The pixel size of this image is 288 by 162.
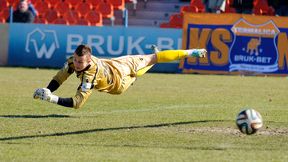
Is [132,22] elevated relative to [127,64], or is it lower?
lower

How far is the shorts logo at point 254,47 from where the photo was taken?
23.0 m

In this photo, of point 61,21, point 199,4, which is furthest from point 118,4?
point 199,4

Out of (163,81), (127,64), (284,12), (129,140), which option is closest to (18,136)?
(129,140)

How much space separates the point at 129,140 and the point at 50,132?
1.32 metres

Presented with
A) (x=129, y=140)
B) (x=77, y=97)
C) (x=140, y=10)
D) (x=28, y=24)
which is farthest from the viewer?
(x=140, y=10)

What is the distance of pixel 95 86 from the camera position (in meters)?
11.5

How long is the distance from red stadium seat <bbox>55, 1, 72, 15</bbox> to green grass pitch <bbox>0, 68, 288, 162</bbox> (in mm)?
9994

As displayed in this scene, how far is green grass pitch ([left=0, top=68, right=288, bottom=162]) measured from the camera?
361 inches

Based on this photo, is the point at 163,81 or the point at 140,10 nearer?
the point at 163,81

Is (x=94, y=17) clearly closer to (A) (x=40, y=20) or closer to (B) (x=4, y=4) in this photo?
(A) (x=40, y=20)

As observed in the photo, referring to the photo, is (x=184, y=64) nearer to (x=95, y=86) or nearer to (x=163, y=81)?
(x=163, y=81)

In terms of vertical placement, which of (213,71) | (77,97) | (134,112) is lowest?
(213,71)

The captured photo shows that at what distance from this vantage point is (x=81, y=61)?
10.9 meters

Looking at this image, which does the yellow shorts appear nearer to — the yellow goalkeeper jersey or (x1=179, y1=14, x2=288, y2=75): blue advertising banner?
the yellow goalkeeper jersey
